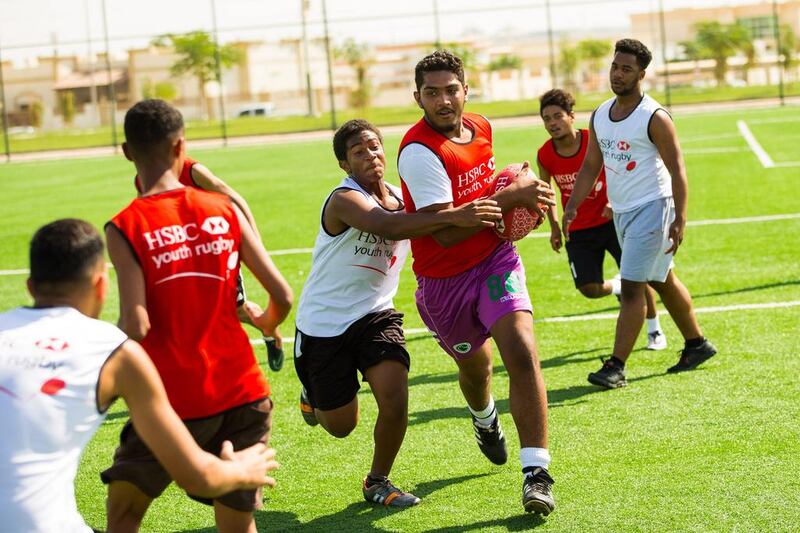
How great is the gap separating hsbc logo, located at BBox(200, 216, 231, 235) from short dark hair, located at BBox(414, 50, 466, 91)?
2.02 metres

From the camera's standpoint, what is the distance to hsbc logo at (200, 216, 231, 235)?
4.16 metres

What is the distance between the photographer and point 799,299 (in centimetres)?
1006

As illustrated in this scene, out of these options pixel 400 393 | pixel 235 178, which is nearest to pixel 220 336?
pixel 400 393

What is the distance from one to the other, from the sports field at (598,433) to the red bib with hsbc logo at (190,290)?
5.49 ft

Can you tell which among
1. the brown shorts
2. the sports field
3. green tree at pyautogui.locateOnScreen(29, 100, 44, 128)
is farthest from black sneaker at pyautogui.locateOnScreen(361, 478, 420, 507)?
green tree at pyautogui.locateOnScreen(29, 100, 44, 128)

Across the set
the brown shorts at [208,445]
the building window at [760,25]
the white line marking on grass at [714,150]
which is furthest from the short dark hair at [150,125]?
the building window at [760,25]

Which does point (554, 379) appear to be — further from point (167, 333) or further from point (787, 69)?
point (787, 69)

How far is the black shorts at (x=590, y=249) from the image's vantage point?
9.27m

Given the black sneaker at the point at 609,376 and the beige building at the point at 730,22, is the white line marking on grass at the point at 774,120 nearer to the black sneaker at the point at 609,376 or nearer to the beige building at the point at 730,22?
the beige building at the point at 730,22

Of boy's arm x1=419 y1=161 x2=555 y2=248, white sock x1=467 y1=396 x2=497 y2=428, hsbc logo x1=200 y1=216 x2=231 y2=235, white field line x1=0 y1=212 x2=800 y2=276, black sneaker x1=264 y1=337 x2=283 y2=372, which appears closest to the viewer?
hsbc logo x1=200 y1=216 x2=231 y2=235

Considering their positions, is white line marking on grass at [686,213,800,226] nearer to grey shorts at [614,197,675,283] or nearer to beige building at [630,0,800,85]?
grey shorts at [614,197,675,283]

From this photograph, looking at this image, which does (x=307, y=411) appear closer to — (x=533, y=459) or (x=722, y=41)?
(x=533, y=459)

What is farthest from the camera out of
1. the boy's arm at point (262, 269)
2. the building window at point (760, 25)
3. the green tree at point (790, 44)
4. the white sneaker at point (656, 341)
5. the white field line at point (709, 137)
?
the building window at point (760, 25)

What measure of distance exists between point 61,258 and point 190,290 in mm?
753
